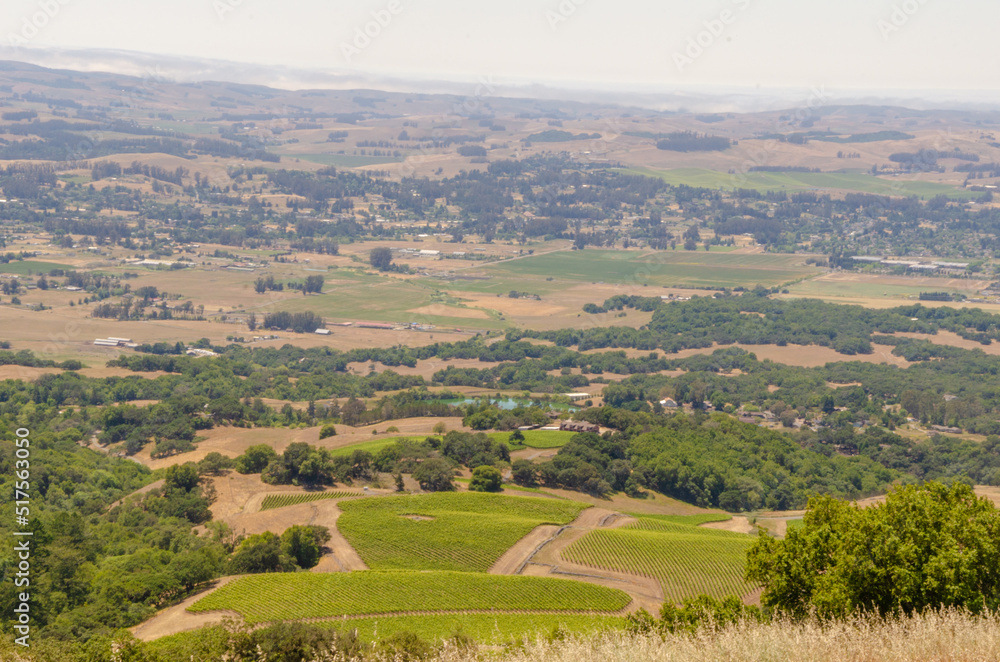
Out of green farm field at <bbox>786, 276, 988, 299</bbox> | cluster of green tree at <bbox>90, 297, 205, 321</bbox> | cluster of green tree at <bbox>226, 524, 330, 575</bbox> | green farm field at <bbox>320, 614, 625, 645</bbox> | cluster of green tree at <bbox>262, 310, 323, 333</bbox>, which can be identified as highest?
green farm field at <bbox>320, 614, 625, 645</bbox>

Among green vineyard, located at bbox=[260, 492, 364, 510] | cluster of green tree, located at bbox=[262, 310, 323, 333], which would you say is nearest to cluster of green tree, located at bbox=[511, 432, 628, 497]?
green vineyard, located at bbox=[260, 492, 364, 510]

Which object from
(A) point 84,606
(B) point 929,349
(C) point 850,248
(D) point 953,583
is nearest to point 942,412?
(B) point 929,349

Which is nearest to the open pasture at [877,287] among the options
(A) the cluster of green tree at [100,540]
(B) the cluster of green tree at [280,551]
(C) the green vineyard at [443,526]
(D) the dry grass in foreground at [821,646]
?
(C) the green vineyard at [443,526]

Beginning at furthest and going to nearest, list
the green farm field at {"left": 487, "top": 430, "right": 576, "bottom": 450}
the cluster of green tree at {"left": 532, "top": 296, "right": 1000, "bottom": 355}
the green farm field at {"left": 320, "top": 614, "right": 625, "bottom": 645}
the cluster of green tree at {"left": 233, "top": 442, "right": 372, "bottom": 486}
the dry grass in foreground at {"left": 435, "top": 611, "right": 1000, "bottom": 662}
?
the cluster of green tree at {"left": 532, "top": 296, "right": 1000, "bottom": 355} → the green farm field at {"left": 487, "top": 430, "right": 576, "bottom": 450} → the cluster of green tree at {"left": 233, "top": 442, "right": 372, "bottom": 486} → the green farm field at {"left": 320, "top": 614, "right": 625, "bottom": 645} → the dry grass in foreground at {"left": 435, "top": 611, "right": 1000, "bottom": 662}

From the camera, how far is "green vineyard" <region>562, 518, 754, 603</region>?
4659 centimetres

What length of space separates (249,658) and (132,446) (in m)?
51.4

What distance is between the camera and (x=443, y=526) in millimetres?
53812

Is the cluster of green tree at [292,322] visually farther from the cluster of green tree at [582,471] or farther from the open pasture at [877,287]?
the open pasture at [877,287]

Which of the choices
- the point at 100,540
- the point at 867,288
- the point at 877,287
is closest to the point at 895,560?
the point at 100,540

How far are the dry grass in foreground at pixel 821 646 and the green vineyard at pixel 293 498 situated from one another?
40.1 metres

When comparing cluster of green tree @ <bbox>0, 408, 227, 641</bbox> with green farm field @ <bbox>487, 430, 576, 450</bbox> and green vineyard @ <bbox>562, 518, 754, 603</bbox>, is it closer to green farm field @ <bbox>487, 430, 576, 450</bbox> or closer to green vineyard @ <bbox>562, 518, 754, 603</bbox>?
green vineyard @ <bbox>562, 518, 754, 603</bbox>

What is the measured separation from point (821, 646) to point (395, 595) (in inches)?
1140

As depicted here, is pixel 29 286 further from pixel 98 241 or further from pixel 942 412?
pixel 942 412

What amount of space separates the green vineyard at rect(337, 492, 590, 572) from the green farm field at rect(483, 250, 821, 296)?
357 ft
